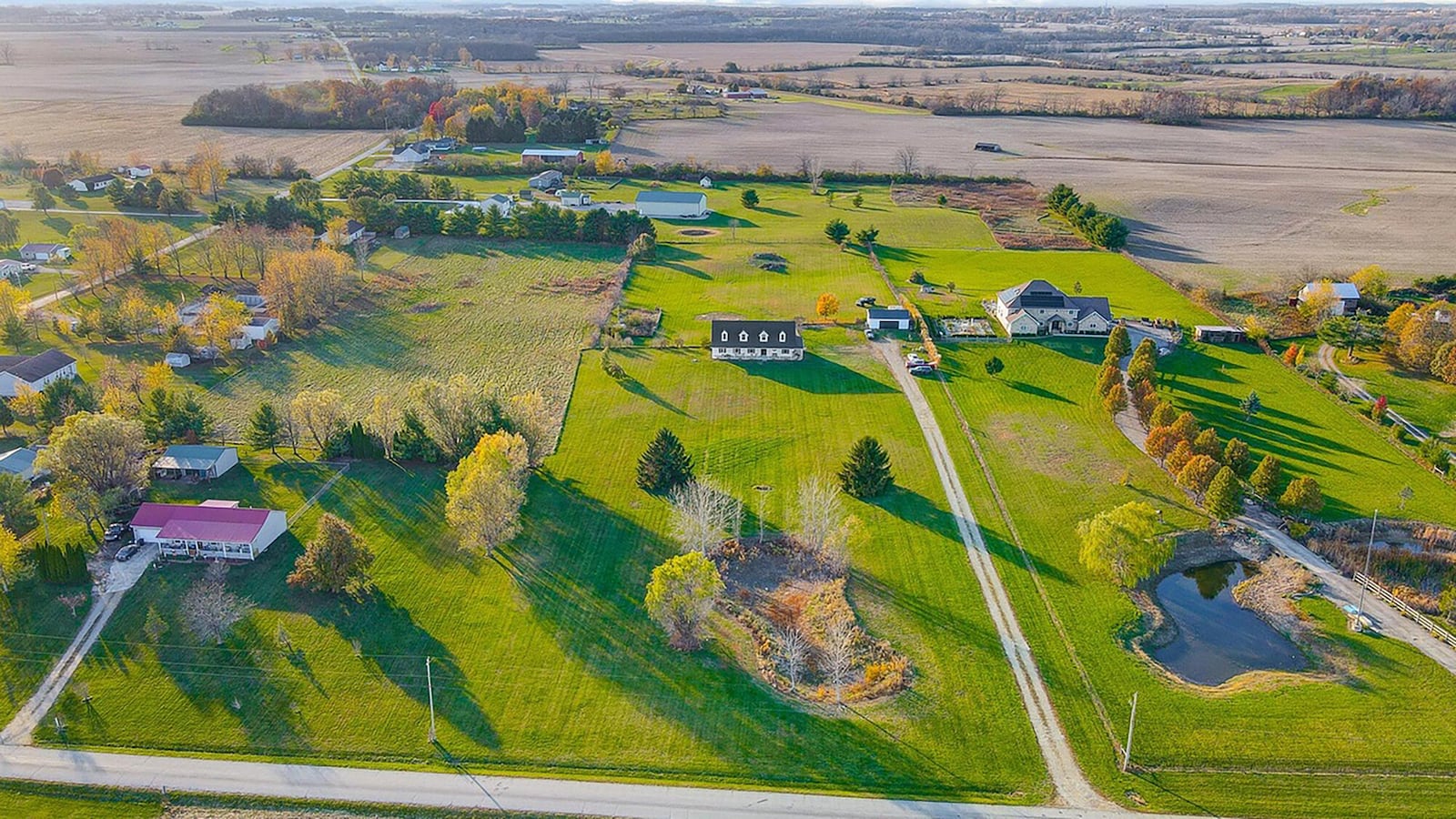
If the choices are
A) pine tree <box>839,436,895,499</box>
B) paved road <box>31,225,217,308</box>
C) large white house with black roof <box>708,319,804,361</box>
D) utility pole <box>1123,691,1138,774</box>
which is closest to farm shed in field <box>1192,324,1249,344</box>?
large white house with black roof <box>708,319,804,361</box>

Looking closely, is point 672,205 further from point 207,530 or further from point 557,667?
point 557,667

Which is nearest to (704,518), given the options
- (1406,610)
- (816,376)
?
(816,376)

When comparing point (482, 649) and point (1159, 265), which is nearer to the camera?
point (482, 649)

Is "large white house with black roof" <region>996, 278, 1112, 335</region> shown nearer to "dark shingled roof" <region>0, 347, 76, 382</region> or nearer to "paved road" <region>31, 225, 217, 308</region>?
"dark shingled roof" <region>0, 347, 76, 382</region>

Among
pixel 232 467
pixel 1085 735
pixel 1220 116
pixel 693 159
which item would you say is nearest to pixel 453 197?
pixel 693 159

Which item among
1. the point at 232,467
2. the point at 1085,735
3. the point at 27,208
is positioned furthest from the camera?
the point at 27,208

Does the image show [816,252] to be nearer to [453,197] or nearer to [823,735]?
[453,197]
